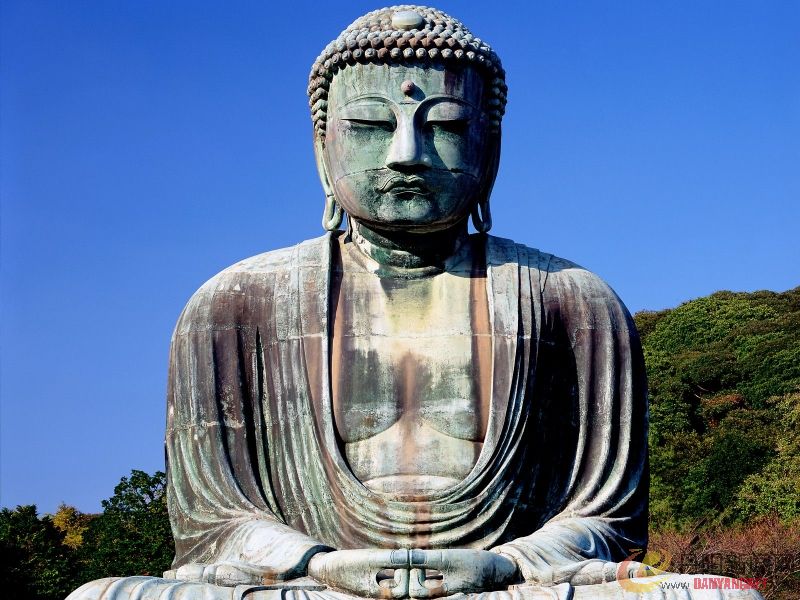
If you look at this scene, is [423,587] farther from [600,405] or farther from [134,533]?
[134,533]

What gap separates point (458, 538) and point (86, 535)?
2893 centimetres

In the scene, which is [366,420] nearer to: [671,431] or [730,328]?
[671,431]

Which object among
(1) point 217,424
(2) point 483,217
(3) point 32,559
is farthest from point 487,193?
(3) point 32,559

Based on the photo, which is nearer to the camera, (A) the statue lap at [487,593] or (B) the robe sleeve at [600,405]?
(A) the statue lap at [487,593]

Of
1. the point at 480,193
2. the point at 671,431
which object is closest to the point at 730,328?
the point at 671,431

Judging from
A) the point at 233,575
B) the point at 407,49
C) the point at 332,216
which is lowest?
the point at 233,575

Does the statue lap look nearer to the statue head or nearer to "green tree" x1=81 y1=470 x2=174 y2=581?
the statue head

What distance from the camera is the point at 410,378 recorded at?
1048 cm

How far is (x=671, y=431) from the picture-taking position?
160ft

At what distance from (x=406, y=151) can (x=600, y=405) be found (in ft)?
7.23

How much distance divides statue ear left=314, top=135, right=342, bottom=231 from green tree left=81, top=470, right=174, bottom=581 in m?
19.0

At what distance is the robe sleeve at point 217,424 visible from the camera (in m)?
10.4

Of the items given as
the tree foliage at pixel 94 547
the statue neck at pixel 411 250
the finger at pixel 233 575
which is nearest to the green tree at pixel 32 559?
the tree foliage at pixel 94 547

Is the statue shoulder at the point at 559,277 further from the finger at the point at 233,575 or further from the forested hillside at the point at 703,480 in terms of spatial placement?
the forested hillside at the point at 703,480
